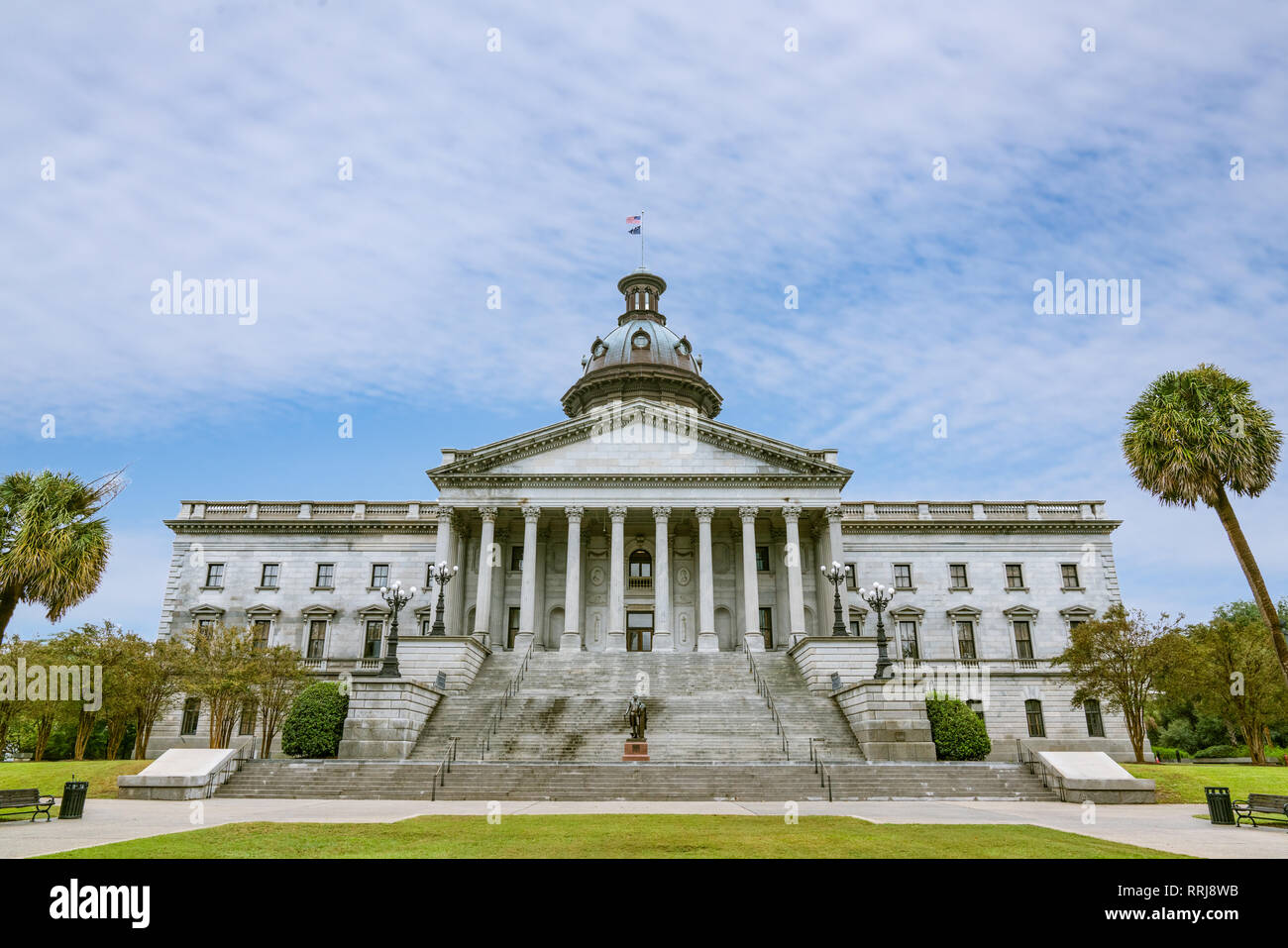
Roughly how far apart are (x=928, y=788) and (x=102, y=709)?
34.5m

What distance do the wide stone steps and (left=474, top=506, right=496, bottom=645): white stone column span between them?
19752mm

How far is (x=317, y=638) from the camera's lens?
160ft

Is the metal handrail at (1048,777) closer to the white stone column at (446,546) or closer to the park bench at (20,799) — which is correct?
the park bench at (20,799)

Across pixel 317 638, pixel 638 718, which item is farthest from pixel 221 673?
pixel 638 718

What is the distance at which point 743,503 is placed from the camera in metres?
45.5

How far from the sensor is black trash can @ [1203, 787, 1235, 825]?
55.1ft

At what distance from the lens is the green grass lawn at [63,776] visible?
81.5ft

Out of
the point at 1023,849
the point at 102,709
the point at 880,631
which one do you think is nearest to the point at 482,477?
the point at 102,709

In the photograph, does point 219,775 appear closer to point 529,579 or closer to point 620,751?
point 620,751

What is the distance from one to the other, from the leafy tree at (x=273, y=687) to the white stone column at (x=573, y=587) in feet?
41.7

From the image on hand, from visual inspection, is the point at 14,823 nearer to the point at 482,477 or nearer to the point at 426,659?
the point at 426,659

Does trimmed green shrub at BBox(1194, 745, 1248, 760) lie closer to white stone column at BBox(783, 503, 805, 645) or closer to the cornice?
white stone column at BBox(783, 503, 805, 645)

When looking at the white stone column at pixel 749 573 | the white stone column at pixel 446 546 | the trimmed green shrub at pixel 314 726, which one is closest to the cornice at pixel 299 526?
the white stone column at pixel 446 546

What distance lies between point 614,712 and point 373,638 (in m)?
22.6
